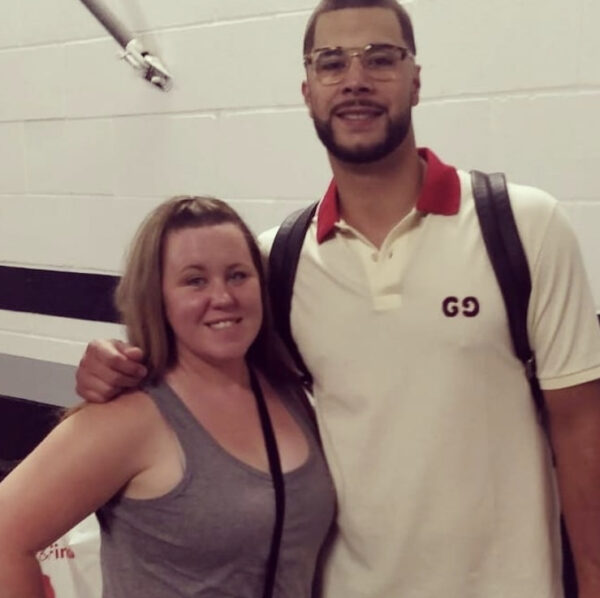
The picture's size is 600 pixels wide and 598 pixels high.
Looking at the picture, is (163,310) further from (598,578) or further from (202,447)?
(598,578)

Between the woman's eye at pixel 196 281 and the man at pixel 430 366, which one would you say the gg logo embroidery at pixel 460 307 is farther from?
the woman's eye at pixel 196 281

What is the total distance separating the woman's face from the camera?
43.1 inches

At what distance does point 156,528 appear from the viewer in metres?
1.05

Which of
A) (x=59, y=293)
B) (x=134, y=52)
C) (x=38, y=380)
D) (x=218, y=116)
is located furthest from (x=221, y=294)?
(x=38, y=380)

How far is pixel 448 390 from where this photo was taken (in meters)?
1.09

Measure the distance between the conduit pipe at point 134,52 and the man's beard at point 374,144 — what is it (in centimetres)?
75

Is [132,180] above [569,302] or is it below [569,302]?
above

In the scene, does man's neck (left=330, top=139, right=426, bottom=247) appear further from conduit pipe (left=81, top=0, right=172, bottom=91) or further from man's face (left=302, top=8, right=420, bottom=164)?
conduit pipe (left=81, top=0, right=172, bottom=91)

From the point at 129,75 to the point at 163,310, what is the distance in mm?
920

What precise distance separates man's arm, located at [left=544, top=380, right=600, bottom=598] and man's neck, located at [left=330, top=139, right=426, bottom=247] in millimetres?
309

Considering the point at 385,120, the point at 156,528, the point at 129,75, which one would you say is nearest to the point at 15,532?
the point at 156,528

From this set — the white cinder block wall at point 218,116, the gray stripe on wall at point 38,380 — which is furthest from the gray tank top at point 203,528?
the gray stripe on wall at point 38,380

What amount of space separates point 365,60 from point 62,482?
649 mm

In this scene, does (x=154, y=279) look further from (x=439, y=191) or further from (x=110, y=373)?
(x=439, y=191)
